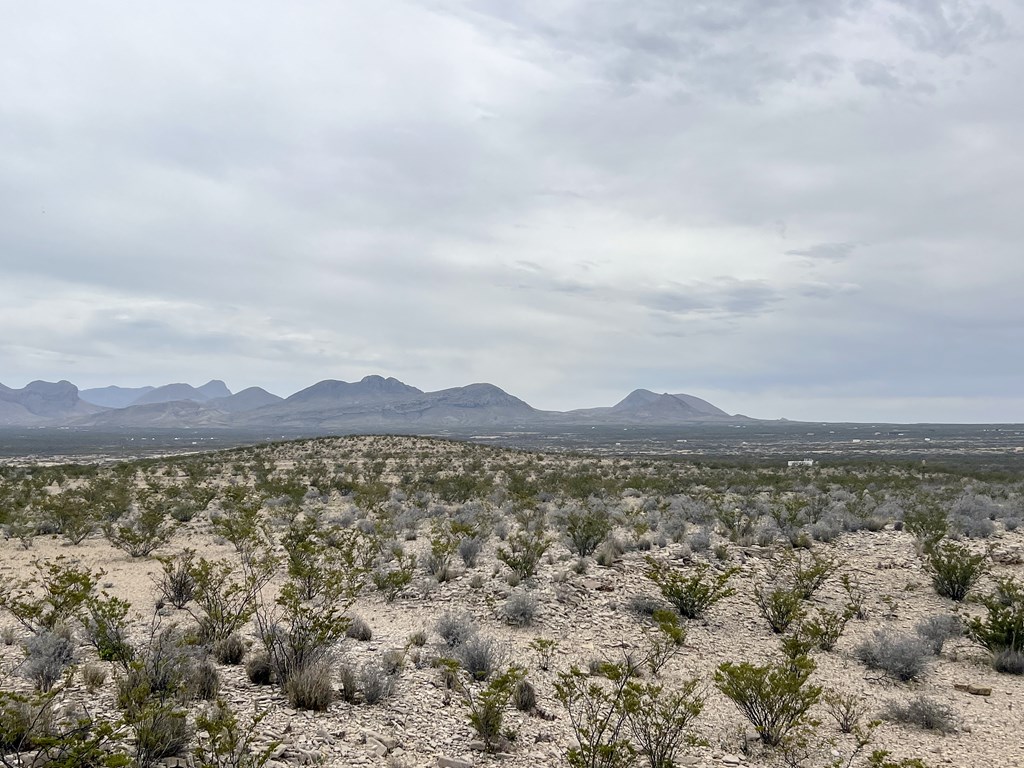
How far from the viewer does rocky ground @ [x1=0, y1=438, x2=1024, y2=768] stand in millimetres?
6523

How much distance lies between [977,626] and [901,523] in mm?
10744

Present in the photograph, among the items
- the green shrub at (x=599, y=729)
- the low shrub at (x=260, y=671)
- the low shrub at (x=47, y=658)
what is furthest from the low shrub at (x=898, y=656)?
the low shrub at (x=47, y=658)

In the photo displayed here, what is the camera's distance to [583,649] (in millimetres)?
9656

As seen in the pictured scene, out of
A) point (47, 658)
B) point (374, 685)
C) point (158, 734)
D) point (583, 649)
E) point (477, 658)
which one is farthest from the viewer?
point (583, 649)

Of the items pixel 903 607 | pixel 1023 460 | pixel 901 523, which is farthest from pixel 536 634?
pixel 1023 460

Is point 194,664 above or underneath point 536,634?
above

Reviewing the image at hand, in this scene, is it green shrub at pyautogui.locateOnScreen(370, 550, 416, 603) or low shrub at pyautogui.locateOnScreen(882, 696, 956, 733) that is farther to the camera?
green shrub at pyautogui.locateOnScreen(370, 550, 416, 603)

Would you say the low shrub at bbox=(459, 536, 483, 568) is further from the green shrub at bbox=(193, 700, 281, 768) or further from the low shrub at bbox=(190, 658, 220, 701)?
the green shrub at bbox=(193, 700, 281, 768)

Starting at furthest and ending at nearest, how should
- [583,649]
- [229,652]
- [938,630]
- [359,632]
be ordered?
[938,630] → [583,649] → [359,632] → [229,652]

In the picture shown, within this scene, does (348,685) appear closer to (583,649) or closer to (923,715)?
(583,649)

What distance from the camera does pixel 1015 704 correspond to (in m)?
8.12

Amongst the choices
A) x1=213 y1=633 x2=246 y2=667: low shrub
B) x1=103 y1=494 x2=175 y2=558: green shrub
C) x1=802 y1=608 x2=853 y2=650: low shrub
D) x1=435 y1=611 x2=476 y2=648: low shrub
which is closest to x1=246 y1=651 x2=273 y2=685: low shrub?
x1=213 y1=633 x2=246 y2=667: low shrub

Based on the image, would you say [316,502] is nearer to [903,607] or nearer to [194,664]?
[194,664]

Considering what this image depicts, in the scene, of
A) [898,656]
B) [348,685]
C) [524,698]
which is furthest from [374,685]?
[898,656]
